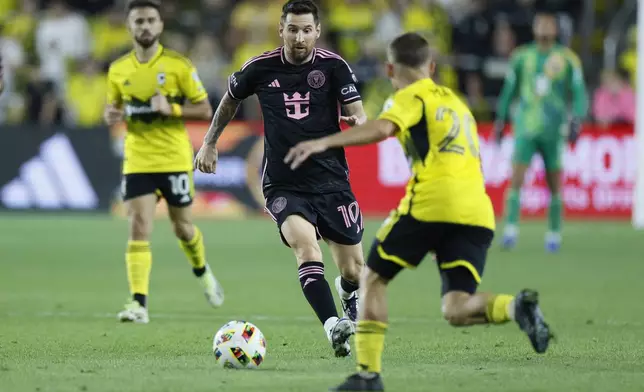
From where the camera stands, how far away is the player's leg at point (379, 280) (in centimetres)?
605

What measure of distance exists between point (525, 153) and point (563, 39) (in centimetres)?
562

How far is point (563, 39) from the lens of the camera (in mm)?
20750

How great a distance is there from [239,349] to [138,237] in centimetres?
291

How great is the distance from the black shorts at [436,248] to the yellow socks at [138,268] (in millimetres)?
3660

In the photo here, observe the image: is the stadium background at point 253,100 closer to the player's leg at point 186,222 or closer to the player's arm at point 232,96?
the player's leg at point 186,222

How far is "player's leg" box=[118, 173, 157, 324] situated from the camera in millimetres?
9578

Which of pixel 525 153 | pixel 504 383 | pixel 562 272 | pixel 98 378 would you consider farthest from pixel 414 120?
pixel 525 153

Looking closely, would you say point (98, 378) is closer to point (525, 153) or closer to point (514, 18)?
point (525, 153)

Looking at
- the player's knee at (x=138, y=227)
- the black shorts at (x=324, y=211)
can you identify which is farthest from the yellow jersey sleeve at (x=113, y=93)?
the black shorts at (x=324, y=211)

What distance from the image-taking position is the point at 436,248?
6406 millimetres

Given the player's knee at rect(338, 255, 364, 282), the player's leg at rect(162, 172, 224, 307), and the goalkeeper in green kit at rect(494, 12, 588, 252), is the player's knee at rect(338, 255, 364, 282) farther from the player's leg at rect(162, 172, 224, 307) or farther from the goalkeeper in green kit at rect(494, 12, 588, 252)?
the goalkeeper in green kit at rect(494, 12, 588, 252)

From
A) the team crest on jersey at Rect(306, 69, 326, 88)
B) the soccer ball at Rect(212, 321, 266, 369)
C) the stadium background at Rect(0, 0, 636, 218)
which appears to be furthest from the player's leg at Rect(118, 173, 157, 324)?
the stadium background at Rect(0, 0, 636, 218)

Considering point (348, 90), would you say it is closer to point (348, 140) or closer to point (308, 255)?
point (308, 255)

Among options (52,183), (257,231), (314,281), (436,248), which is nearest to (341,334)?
(314,281)
